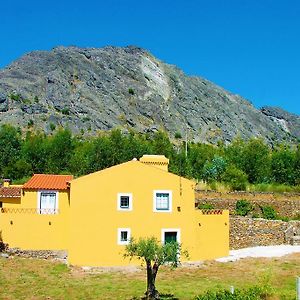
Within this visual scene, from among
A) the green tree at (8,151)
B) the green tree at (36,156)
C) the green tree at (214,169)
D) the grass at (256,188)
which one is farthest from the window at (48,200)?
the green tree at (214,169)

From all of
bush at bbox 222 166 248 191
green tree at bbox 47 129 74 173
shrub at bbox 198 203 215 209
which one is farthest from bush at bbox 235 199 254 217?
green tree at bbox 47 129 74 173

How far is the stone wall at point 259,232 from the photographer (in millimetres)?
37375

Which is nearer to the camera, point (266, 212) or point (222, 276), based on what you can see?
point (222, 276)

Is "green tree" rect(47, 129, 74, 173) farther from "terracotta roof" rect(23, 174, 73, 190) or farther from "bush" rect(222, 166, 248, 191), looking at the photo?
"terracotta roof" rect(23, 174, 73, 190)

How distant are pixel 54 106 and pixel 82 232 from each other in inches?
3933

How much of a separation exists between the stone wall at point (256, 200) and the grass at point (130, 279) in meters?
15.2

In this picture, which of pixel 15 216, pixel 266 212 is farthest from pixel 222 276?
pixel 266 212

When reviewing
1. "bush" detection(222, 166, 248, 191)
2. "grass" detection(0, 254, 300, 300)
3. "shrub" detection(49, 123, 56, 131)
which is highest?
"shrub" detection(49, 123, 56, 131)

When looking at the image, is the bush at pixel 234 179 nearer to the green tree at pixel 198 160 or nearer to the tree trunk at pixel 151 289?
the green tree at pixel 198 160

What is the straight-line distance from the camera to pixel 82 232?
31688mm

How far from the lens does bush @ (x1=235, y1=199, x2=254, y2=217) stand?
45.8 metres

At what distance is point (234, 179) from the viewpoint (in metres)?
58.0

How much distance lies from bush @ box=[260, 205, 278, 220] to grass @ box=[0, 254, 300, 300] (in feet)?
37.4

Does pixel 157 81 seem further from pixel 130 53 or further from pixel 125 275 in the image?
pixel 125 275
